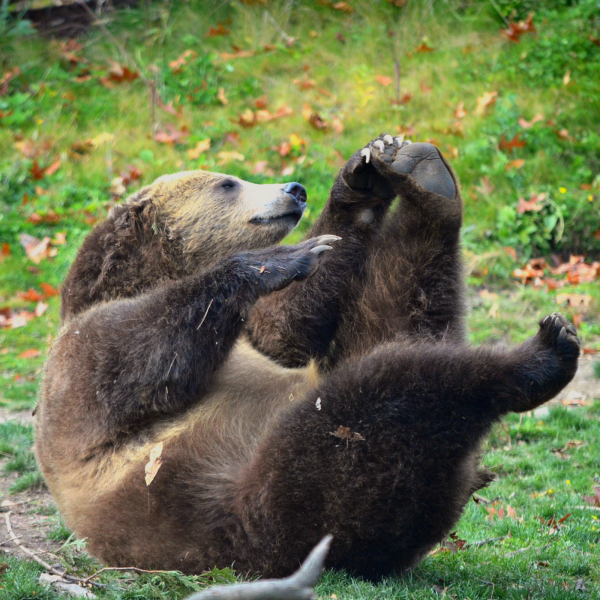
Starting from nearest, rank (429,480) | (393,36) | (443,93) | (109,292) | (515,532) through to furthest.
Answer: (429,480), (109,292), (515,532), (443,93), (393,36)

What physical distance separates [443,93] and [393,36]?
1.56 metres

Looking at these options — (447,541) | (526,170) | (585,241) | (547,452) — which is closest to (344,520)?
(447,541)

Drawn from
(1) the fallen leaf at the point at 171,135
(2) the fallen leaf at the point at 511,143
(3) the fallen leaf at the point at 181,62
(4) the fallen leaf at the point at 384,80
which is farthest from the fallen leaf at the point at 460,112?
(3) the fallen leaf at the point at 181,62

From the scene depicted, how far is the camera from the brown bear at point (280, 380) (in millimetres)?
3322

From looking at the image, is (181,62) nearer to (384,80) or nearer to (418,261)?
(384,80)

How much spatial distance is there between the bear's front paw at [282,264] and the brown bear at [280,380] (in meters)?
0.01

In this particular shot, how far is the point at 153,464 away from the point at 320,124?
803 cm

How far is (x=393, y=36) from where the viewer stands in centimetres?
1184

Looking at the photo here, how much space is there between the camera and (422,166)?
13.9 feet

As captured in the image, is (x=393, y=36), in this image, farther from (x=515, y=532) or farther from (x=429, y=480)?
(x=429, y=480)

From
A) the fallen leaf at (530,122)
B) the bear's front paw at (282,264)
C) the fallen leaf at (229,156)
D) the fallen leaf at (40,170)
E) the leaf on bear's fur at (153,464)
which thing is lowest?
the fallen leaf at (530,122)

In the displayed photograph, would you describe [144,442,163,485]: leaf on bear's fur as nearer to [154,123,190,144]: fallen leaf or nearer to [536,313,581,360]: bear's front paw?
[536,313,581,360]: bear's front paw

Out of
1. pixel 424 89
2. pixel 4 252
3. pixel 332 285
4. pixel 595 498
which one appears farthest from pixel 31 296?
pixel 595 498

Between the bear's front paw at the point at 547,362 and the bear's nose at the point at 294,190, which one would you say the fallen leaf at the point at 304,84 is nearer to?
the bear's nose at the point at 294,190
